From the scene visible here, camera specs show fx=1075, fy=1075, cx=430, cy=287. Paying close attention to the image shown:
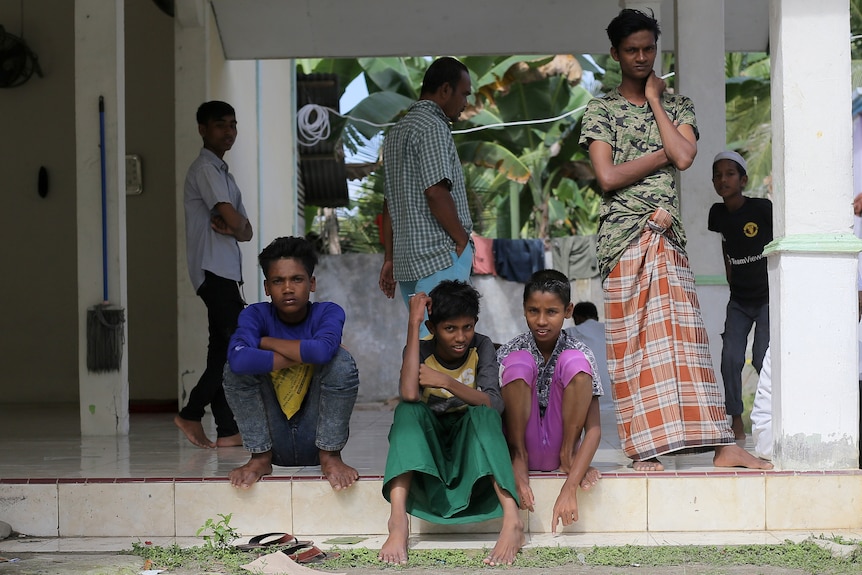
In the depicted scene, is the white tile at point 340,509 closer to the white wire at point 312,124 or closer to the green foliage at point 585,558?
the green foliage at point 585,558

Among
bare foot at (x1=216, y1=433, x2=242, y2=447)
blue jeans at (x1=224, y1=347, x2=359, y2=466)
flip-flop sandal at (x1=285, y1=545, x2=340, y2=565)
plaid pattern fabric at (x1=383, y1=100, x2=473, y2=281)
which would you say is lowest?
flip-flop sandal at (x1=285, y1=545, x2=340, y2=565)

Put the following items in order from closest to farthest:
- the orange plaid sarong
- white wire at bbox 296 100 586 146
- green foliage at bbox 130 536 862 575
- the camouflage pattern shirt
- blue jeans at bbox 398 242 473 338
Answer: green foliage at bbox 130 536 862 575, the orange plaid sarong, the camouflage pattern shirt, blue jeans at bbox 398 242 473 338, white wire at bbox 296 100 586 146

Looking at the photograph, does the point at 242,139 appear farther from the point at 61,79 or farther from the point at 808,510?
the point at 808,510

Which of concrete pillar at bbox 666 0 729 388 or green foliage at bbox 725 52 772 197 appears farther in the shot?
green foliage at bbox 725 52 772 197

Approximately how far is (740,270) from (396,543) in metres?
2.81

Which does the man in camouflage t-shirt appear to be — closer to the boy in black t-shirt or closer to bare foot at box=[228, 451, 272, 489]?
the boy in black t-shirt

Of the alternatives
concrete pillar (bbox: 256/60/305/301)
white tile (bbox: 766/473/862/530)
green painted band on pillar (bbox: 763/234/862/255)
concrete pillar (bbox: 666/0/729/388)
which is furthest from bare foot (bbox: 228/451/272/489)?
concrete pillar (bbox: 256/60/305/301)

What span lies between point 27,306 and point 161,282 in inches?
48.7

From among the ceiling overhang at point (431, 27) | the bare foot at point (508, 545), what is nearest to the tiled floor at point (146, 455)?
the bare foot at point (508, 545)

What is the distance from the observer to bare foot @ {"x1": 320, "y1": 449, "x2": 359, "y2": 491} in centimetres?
408

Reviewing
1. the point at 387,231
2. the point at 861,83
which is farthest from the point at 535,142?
the point at 387,231

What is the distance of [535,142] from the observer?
18.8m

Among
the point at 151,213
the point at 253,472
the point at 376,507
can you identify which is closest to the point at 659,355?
the point at 376,507

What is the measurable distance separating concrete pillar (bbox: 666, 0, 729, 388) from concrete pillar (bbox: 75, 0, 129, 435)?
336 centimetres
